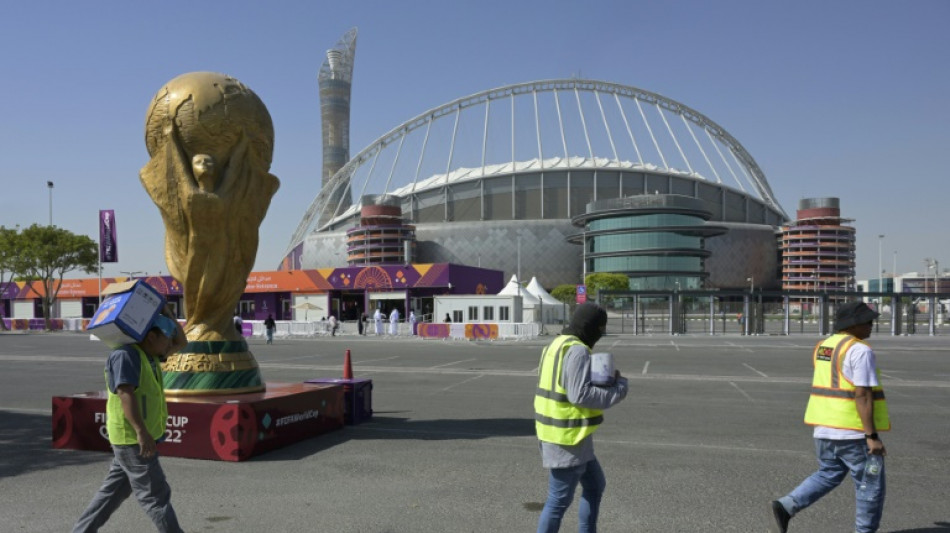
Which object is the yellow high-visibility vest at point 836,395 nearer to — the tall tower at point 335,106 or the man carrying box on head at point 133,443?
the man carrying box on head at point 133,443

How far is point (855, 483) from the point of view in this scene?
4836mm

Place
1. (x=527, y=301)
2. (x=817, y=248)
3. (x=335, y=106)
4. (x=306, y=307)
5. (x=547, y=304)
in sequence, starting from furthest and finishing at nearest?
(x=335, y=106) < (x=817, y=248) < (x=306, y=307) < (x=547, y=304) < (x=527, y=301)

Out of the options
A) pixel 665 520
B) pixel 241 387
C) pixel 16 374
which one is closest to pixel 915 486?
pixel 665 520

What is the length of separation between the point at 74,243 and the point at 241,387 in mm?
55769

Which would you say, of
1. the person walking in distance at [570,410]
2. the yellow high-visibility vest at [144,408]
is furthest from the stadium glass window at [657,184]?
the yellow high-visibility vest at [144,408]

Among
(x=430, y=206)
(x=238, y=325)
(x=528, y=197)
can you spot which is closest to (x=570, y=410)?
(x=238, y=325)

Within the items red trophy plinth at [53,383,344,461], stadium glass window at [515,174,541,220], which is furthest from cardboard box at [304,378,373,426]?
stadium glass window at [515,174,541,220]

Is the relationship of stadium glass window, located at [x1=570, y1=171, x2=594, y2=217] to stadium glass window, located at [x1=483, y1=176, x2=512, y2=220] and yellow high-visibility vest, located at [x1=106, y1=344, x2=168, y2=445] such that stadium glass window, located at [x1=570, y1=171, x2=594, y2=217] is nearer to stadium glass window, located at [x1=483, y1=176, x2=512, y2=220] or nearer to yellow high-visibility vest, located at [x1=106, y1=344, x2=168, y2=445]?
stadium glass window, located at [x1=483, y1=176, x2=512, y2=220]

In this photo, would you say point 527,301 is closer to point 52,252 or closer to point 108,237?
point 108,237

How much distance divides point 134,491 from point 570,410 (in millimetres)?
2879

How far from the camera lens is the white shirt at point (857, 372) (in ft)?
15.8

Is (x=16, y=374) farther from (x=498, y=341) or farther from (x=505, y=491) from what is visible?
(x=498, y=341)

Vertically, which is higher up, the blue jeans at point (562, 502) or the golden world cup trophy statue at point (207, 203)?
the golden world cup trophy statue at point (207, 203)

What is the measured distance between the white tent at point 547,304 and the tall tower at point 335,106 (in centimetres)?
10546
